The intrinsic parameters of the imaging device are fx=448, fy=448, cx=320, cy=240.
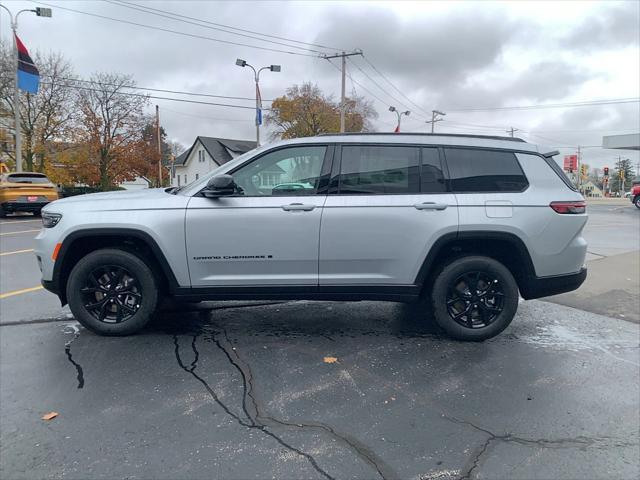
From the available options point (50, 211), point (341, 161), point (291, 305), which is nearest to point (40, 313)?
point (50, 211)

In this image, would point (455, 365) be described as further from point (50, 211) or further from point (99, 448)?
point (50, 211)

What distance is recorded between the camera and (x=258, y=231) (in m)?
3.93

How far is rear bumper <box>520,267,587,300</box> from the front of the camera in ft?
13.6

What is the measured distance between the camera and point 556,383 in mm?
3490

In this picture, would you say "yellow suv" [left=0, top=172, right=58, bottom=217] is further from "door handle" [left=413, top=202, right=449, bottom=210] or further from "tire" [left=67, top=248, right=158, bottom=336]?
"door handle" [left=413, top=202, right=449, bottom=210]

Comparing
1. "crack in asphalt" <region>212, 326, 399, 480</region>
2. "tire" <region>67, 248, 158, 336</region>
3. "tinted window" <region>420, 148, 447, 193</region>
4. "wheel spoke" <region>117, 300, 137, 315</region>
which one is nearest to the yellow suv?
"tire" <region>67, 248, 158, 336</region>

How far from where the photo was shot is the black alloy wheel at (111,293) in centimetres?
410

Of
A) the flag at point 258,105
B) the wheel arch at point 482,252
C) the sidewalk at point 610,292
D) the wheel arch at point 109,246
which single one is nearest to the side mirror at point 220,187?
the wheel arch at point 109,246

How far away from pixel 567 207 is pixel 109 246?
4240 mm

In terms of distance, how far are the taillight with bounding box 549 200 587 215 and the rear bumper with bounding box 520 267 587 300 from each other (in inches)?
23.4

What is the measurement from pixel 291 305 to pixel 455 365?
2.20 meters

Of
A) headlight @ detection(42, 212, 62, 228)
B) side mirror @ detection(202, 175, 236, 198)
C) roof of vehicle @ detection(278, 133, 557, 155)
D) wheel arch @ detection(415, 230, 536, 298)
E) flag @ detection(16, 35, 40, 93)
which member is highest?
flag @ detection(16, 35, 40, 93)

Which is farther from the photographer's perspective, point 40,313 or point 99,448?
point 40,313

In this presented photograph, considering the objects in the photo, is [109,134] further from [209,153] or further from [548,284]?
[548,284]
